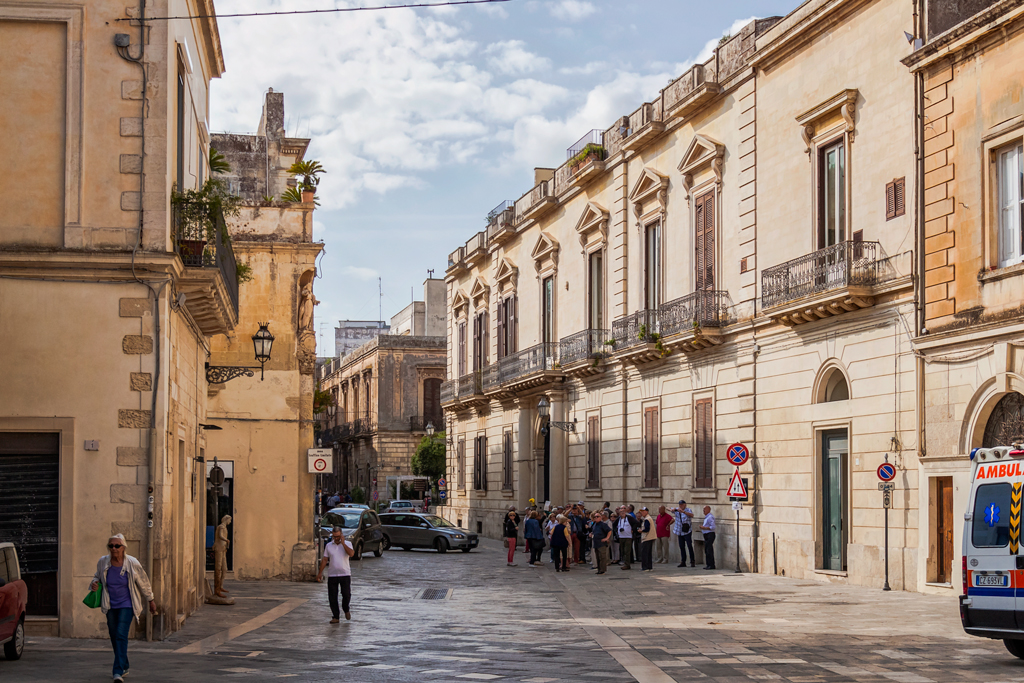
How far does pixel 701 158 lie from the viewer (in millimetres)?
29125

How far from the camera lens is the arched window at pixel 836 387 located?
78.3 ft

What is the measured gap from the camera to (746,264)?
2700cm

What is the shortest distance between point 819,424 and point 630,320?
914cm

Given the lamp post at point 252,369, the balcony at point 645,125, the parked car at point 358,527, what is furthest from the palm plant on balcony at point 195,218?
the parked car at point 358,527

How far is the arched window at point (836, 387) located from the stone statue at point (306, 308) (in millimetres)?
10533

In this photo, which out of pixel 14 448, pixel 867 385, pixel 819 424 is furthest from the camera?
pixel 819 424

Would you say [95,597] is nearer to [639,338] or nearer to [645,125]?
[639,338]

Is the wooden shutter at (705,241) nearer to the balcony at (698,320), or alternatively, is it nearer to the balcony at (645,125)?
the balcony at (698,320)

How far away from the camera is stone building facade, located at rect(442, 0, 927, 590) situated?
866 inches

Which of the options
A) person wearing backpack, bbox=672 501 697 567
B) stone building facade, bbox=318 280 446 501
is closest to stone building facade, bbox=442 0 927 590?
person wearing backpack, bbox=672 501 697 567

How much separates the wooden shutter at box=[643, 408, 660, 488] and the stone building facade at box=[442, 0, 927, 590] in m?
0.08

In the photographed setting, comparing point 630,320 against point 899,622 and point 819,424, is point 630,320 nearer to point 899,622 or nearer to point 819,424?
point 819,424

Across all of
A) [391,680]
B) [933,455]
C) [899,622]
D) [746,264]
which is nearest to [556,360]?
[746,264]

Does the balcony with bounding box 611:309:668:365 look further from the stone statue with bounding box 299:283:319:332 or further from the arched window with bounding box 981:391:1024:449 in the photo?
the arched window with bounding box 981:391:1024:449
